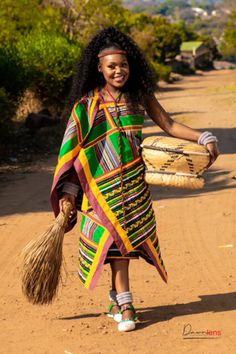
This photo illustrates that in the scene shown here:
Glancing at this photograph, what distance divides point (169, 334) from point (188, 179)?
892 millimetres

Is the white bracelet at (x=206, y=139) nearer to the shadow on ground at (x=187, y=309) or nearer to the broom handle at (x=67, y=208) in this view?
the broom handle at (x=67, y=208)

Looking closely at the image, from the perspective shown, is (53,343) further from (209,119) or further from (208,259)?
(209,119)

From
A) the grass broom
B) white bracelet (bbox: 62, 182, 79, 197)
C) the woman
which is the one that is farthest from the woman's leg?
white bracelet (bbox: 62, 182, 79, 197)

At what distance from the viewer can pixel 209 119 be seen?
18750 millimetres

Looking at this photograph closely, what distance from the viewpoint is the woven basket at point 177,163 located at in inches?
164

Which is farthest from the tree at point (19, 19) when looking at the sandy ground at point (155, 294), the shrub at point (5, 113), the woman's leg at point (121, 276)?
the woman's leg at point (121, 276)

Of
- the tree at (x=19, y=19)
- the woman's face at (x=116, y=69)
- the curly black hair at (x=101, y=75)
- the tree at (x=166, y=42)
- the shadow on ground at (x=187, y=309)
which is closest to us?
the woman's face at (x=116, y=69)

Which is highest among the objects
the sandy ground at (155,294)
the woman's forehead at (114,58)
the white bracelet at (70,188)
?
the woman's forehead at (114,58)

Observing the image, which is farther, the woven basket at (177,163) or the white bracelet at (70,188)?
the white bracelet at (70,188)

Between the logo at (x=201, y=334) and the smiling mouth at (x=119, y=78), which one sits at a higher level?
the smiling mouth at (x=119, y=78)

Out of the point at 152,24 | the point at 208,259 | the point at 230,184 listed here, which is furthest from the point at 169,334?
the point at 152,24

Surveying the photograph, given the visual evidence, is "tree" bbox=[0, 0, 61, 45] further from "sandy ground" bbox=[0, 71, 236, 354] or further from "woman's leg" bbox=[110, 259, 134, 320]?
"woman's leg" bbox=[110, 259, 134, 320]

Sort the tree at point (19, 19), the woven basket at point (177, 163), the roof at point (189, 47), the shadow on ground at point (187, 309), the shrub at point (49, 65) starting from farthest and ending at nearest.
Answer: the roof at point (189, 47) → the tree at point (19, 19) → the shrub at point (49, 65) → the shadow on ground at point (187, 309) → the woven basket at point (177, 163)

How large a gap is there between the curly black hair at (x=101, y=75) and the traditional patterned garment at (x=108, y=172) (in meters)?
0.11
